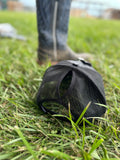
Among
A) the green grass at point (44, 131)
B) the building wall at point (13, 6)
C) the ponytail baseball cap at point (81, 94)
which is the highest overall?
the building wall at point (13, 6)

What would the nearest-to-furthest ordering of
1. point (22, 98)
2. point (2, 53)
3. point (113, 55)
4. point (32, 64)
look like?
1. point (22, 98)
2. point (32, 64)
3. point (2, 53)
4. point (113, 55)

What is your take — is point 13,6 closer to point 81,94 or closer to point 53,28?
point 53,28

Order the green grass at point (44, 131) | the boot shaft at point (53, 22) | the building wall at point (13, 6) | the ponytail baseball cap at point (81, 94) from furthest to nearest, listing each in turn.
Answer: the building wall at point (13, 6) < the boot shaft at point (53, 22) < the ponytail baseball cap at point (81, 94) < the green grass at point (44, 131)

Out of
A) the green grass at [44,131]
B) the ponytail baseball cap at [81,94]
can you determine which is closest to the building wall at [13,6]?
the green grass at [44,131]

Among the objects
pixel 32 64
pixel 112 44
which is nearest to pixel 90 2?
pixel 112 44

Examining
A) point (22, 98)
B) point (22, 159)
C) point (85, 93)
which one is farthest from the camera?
point (22, 98)

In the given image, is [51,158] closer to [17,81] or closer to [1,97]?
[1,97]

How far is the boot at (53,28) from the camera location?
1.23 meters

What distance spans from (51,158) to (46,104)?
0.37m

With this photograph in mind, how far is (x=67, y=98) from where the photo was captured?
2.59 ft

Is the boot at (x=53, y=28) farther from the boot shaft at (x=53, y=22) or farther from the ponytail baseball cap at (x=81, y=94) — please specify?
the ponytail baseball cap at (x=81, y=94)

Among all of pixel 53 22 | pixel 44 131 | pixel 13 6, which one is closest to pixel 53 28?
pixel 53 22

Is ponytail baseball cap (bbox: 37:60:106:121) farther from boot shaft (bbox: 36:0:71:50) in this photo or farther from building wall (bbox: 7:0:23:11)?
building wall (bbox: 7:0:23:11)

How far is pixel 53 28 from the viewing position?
4.41 ft
